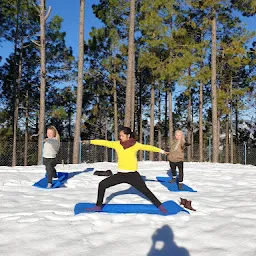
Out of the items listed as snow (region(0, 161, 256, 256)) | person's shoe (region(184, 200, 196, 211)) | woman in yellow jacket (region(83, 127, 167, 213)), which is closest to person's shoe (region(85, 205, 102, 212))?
woman in yellow jacket (region(83, 127, 167, 213))

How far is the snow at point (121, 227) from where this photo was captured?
12.5ft

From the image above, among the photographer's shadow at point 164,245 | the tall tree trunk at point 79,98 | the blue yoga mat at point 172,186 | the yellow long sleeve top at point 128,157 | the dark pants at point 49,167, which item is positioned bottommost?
the photographer's shadow at point 164,245

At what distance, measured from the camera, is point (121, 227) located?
4.66 metres

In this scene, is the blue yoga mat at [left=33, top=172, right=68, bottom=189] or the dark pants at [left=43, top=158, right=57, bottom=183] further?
the blue yoga mat at [left=33, top=172, right=68, bottom=189]

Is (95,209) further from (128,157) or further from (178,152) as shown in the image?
(178,152)

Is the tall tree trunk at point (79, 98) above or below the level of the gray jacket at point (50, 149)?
above

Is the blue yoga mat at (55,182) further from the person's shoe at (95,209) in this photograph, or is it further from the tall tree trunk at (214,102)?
the tall tree trunk at (214,102)

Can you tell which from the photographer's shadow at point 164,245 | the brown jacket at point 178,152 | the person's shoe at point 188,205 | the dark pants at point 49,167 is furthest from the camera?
the brown jacket at point 178,152

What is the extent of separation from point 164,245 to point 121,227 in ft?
2.79

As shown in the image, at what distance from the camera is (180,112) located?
129ft

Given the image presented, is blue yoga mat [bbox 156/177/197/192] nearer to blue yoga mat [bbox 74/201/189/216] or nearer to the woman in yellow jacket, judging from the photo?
blue yoga mat [bbox 74/201/189/216]

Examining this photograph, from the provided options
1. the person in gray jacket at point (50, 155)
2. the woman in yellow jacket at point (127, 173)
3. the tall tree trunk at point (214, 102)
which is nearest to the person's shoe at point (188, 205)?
the woman in yellow jacket at point (127, 173)

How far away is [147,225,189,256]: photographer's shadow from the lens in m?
3.77

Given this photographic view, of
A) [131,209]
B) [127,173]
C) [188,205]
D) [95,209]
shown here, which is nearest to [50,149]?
[95,209]
